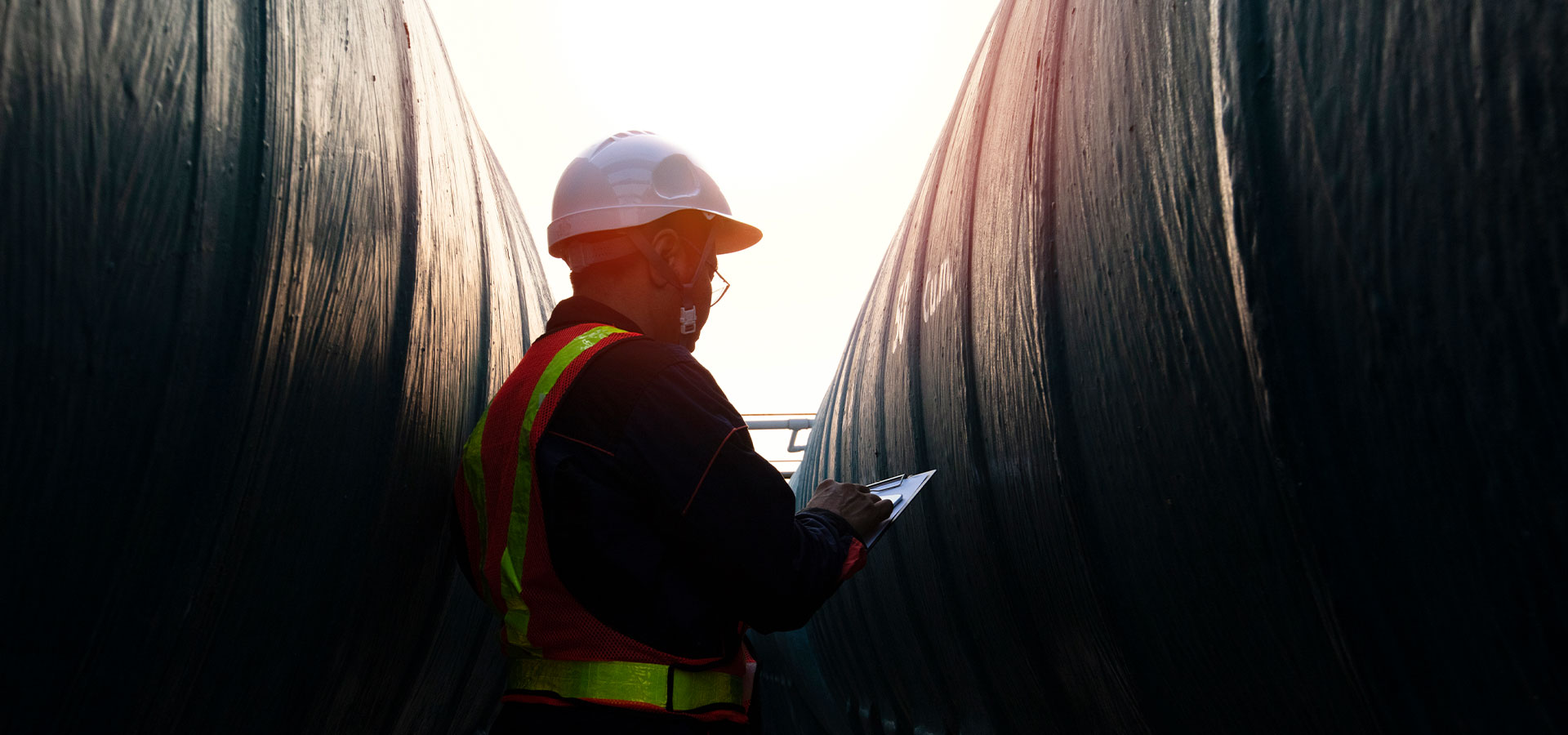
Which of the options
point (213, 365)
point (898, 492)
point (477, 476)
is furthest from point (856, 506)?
point (213, 365)

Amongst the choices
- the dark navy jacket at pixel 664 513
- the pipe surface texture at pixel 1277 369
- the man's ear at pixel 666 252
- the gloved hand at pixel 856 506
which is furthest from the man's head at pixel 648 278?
the pipe surface texture at pixel 1277 369

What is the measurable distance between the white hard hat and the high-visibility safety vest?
0.43m

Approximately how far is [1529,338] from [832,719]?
10.9 ft

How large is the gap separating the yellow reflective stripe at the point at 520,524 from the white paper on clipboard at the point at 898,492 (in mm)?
661

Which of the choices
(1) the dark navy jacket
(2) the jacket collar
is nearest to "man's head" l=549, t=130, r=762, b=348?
(2) the jacket collar

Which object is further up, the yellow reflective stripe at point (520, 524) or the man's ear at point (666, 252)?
the man's ear at point (666, 252)

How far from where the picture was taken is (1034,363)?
130cm

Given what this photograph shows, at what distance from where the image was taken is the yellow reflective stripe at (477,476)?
159cm

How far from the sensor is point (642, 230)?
1.92 m

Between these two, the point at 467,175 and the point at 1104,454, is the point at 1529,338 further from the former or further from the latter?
the point at 467,175

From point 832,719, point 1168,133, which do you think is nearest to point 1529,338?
point 1168,133

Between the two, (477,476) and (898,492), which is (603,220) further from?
(898,492)

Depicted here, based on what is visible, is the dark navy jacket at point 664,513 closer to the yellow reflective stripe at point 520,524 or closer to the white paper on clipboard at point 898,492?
the yellow reflective stripe at point 520,524

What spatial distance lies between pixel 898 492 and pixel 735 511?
0.56m
